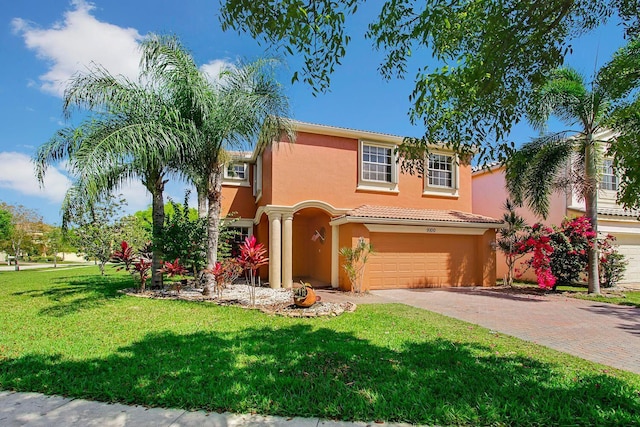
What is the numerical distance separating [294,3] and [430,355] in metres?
5.73

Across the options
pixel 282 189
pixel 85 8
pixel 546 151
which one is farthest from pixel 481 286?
pixel 85 8

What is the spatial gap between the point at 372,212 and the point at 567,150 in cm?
853

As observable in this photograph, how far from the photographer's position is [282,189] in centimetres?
1498

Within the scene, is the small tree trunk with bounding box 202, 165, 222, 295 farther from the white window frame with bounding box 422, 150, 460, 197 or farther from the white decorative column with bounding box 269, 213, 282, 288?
the white window frame with bounding box 422, 150, 460, 197

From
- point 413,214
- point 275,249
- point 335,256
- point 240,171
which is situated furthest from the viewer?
point 240,171

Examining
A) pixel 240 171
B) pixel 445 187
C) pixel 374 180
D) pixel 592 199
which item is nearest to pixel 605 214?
pixel 592 199

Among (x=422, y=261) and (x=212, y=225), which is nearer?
(x=212, y=225)

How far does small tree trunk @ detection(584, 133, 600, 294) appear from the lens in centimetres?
1409

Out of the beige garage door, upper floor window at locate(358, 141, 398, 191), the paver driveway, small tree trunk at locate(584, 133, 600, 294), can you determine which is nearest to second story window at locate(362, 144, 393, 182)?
upper floor window at locate(358, 141, 398, 191)

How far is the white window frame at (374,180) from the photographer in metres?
16.3

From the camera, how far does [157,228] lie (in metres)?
12.9

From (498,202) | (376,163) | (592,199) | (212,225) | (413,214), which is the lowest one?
(212,225)

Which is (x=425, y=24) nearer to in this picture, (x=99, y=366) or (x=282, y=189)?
(x=99, y=366)

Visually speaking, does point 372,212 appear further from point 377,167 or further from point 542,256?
point 542,256
